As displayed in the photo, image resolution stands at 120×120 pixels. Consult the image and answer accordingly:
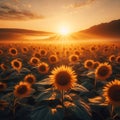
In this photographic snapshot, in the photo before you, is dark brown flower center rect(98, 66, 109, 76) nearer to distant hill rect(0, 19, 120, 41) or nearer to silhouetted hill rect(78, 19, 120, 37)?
distant hill rect(0, 19, 120, 41)

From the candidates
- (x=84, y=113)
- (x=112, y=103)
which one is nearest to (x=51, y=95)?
(x=84, y=113)

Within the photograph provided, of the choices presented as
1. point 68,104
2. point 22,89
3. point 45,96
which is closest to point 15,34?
point 22,89

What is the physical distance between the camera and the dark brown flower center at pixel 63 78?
152 inches

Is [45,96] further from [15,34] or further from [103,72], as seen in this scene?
[15,34]

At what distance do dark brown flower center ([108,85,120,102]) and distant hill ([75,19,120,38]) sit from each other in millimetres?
116699

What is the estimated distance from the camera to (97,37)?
124 metres

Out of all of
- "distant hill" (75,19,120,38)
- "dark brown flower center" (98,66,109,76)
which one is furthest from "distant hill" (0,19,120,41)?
"dark brown flower center" (98,66,109,76)

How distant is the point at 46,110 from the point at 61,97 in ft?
1.19

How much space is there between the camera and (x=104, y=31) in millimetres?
124750

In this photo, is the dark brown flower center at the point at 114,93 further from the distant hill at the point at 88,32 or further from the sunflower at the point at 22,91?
the distant hill at the point at 88,32

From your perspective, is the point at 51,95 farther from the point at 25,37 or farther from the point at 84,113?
the point at 25,37

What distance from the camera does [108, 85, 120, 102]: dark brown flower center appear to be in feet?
11.6

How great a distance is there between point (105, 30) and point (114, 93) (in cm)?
12432

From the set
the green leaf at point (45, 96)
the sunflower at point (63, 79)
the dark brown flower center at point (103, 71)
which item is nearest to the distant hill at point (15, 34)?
the dark brown flower center at point (103, 71)
